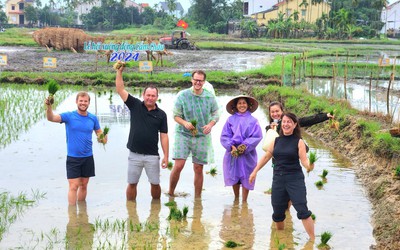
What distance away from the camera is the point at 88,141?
7309mm

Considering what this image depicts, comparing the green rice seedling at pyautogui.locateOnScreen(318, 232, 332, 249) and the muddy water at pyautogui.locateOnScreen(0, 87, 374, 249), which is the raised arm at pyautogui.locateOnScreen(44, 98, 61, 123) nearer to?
the muddy water at pyautogui.locateOnScreen(0, 87, 374, 249)

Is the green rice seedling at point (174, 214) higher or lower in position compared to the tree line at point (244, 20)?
lower

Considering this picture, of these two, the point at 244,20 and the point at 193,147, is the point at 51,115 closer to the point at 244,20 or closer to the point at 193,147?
the point at 193,147

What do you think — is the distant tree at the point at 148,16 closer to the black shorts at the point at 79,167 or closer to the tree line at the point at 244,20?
the tree line at the point at 244,20

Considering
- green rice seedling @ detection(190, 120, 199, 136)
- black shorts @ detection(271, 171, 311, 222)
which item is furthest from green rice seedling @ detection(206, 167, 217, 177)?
black shorts @ detection(271, 171, 311, 222)

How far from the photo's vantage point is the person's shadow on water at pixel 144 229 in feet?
20.0

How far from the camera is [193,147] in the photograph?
775 centimetres

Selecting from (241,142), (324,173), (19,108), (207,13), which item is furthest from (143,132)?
(207,13)

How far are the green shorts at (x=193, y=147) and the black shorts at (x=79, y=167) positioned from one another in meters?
1.00

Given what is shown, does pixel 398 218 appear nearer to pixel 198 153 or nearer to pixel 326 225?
pixel 326 225

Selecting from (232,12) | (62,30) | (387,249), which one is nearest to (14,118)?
(387,249)

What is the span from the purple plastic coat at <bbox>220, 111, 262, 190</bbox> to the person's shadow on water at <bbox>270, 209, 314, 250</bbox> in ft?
2.92

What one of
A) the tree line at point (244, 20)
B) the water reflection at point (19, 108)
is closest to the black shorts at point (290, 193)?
the water reflection at point (19, 108)

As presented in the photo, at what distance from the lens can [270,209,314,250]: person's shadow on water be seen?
6.18 meters
